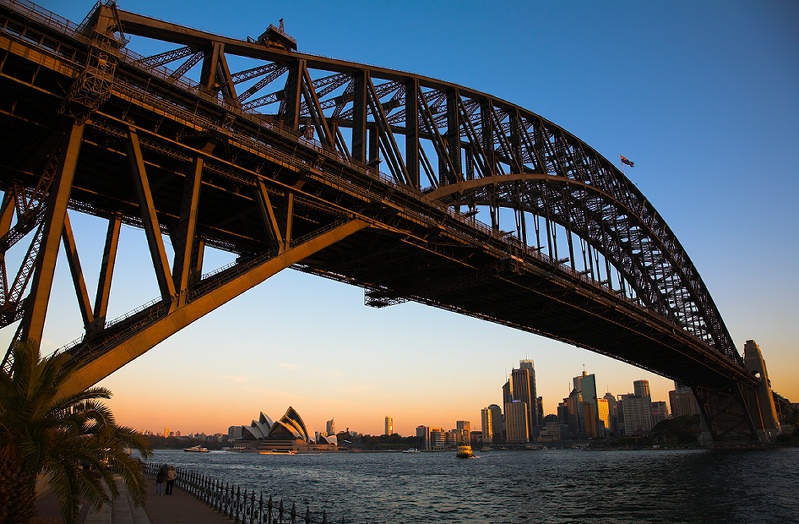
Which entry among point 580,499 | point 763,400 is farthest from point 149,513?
point 763,400

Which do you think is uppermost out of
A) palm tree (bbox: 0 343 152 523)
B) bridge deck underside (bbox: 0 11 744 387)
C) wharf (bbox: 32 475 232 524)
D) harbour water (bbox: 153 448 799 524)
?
bridge deck underside (bbox: 0 11 744 387)

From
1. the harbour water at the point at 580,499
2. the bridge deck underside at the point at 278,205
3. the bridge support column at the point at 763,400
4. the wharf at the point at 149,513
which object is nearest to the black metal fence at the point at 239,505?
the wharf at the point at 149,513

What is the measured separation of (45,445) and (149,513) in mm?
11373

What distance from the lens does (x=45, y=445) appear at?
44.0 ft

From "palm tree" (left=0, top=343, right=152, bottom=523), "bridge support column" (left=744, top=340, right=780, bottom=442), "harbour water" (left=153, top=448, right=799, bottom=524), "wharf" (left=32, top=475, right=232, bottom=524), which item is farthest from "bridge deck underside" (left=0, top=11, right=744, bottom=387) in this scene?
"bridge support column" (left=744, top=340, right=780, bottom=442)

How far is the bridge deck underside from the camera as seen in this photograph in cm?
2197

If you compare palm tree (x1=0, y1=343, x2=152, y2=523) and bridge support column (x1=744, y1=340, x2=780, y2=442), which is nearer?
palm tree (x1=0, y1=343, x2=152, y2=523)

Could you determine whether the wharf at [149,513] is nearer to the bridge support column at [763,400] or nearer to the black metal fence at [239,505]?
the black metal fence at [239,505]

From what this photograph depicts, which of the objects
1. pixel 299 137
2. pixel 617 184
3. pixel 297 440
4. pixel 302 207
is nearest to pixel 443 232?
pixel 302 207

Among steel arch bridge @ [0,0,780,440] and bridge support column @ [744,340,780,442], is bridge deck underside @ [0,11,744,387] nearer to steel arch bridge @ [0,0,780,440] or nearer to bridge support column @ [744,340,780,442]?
steel arch bridge @ [0,0,780,440]

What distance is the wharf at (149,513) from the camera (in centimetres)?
1981

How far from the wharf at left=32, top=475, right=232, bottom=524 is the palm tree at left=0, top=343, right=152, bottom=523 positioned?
2.71 m

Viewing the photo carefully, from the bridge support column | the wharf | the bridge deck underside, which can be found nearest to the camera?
the wharf

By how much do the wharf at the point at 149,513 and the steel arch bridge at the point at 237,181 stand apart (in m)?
5.81
